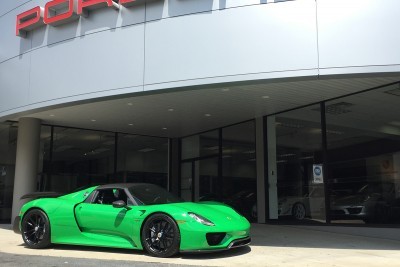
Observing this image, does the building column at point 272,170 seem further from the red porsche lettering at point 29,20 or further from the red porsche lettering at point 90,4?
the red porsche lettering at point 29,20

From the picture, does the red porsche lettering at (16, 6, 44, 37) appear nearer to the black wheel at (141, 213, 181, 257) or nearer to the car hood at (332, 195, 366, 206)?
the black wheel at (141, 213, 181, 257)

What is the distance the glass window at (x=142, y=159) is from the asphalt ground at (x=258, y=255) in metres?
7.39

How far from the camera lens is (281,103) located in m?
11.4

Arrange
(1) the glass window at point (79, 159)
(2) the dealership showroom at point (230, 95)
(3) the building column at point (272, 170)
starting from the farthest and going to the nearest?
1. (1) the glass window at point (79, 159)
2. (3) the building column at point (272, 170)
3. (2) the dealership showroom at point (230, 95)

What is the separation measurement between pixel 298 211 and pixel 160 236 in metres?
6.11

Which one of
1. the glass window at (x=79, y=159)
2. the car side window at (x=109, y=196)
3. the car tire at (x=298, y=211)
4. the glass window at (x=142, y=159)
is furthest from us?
the glass window at (x=142, y=159)

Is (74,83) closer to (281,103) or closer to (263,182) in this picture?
(281,103)

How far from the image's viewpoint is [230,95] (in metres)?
10.4

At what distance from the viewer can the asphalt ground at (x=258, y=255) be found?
6688 mm

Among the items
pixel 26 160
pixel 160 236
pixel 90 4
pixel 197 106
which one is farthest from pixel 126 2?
pixel 26 160

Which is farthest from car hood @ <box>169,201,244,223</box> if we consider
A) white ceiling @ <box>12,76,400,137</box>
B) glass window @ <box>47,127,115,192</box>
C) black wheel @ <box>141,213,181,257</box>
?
glass window @ <box>47,127,115,192</box>

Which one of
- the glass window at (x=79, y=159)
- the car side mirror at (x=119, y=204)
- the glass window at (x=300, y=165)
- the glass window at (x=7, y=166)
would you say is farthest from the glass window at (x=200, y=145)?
the car side mirror at (x=119, y=204)

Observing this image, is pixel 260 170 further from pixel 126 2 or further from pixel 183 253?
pixel 183 253

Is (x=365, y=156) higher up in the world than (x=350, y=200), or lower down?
higher up
